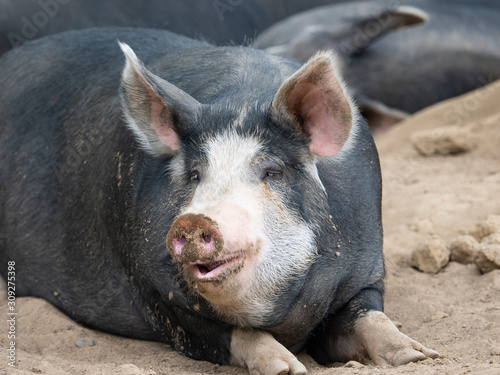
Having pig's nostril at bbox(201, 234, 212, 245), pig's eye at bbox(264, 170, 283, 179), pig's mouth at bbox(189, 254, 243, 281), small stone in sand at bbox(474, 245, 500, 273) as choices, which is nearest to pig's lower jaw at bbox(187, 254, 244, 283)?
pig's mouth at bbox(189, 254, 243, 281)

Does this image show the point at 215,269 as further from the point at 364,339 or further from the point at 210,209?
the point at 364,339

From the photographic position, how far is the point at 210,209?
274 centimetres

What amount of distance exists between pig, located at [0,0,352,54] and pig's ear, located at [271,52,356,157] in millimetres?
4324

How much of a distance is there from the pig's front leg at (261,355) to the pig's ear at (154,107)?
813 mm

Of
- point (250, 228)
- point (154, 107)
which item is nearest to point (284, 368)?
point (250, 228)

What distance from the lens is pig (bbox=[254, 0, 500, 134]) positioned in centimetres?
779

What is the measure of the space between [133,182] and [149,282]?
17.7 inches

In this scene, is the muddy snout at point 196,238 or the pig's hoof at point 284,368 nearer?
the muddy snout at point 196,238

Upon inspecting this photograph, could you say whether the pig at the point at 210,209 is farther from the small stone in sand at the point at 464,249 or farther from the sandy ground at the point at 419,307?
the small stone in sand at the point at 464,249

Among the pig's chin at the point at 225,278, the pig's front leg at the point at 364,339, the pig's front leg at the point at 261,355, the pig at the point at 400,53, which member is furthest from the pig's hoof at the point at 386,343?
the pig at the point at 400,53

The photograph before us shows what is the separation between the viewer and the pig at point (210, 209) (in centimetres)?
295

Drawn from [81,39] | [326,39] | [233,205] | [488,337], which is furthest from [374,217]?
[326,39]

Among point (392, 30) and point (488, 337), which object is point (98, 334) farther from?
point (392, 30)

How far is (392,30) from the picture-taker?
7.82 m
